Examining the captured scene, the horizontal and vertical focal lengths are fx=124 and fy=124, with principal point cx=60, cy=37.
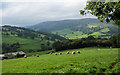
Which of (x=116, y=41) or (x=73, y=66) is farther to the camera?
(x=116, y=41)

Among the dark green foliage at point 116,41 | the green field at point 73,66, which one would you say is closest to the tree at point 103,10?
the green field at point 73,66

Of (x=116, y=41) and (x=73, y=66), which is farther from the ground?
(x=73, y=66)

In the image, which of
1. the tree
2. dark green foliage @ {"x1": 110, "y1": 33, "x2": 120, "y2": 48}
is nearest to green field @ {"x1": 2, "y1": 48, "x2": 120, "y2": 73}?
the tree

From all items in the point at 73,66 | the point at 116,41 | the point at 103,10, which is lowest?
the point at 116,41

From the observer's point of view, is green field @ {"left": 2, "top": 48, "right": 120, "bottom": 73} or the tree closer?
green field @ {"left": 2, "top": 48, "right": 120, "bottom": 73}

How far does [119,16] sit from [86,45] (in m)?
90.2

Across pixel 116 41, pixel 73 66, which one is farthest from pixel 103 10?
pixel 116 41

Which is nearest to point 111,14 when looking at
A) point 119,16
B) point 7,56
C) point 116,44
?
point 119,16

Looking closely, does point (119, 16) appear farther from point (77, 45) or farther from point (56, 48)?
point (56, 48)

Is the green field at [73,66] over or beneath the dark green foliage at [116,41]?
over

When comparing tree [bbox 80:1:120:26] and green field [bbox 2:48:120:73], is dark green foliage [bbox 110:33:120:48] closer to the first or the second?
green field [bbox 2:48:120:73]

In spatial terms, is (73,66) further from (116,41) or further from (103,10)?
(116,41)

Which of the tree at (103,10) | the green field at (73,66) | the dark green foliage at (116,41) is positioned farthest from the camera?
the dark green foliage at (116,41)

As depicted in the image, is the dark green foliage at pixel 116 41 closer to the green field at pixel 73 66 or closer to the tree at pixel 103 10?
the green field at pixel 73 66
